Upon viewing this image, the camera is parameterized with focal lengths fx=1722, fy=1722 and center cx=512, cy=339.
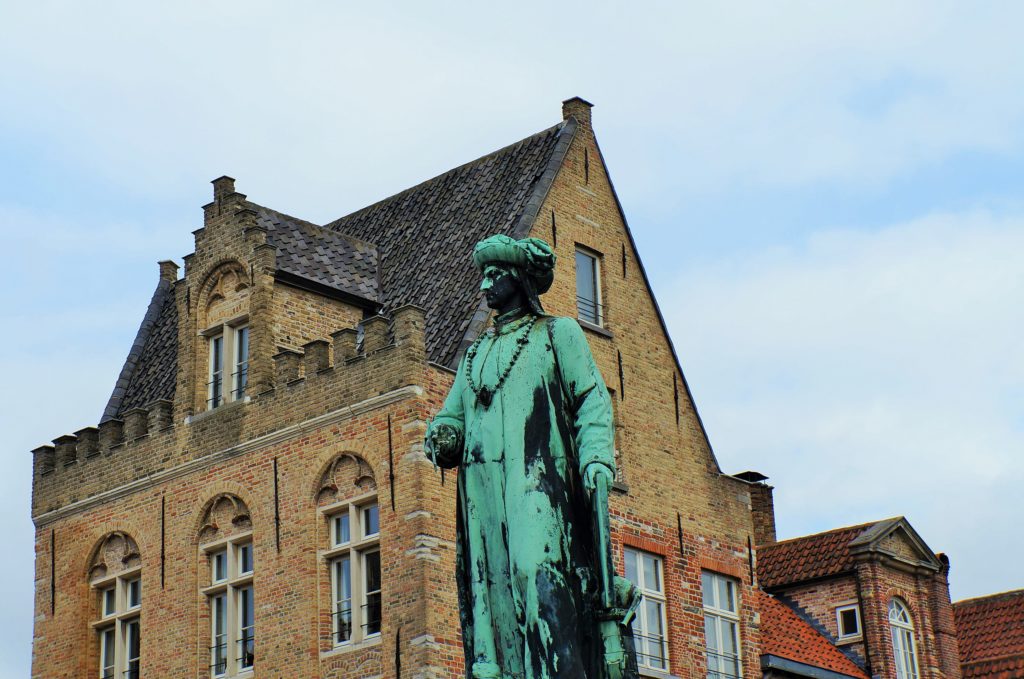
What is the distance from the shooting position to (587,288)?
2603 cm

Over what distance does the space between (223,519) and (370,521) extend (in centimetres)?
278

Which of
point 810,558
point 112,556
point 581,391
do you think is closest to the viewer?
point 581,391

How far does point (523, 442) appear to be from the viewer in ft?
25.4

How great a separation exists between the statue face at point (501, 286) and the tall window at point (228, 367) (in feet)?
57.5

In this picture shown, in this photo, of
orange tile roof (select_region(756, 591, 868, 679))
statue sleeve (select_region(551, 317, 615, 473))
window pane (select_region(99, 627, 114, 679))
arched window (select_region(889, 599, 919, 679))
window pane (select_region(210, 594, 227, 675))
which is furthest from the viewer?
arched window (select_region(889, 599, 919, 679))

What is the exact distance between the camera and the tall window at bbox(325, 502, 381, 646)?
22.7 meters

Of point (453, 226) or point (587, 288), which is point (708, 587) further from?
point (453, 226)

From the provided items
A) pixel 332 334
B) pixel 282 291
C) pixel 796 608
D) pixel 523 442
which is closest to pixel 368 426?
pixel 332 334

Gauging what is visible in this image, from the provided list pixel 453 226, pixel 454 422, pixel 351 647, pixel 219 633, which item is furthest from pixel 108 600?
pixel 454 422

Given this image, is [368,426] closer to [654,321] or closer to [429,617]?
[429,617]

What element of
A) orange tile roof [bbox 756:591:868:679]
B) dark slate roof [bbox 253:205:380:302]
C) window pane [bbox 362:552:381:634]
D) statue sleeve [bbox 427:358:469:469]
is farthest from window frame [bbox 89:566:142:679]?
statue sleeve [bbox 427:358:469:469]

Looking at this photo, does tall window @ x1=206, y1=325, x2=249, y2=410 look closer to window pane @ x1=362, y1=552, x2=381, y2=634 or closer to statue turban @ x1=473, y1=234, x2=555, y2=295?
window pane @ x1=362, y1=552, x2=381, y2=634

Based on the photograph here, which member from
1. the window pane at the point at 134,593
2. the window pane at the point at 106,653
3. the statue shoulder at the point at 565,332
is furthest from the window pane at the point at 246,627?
the statue shoulder at the point at 565,332

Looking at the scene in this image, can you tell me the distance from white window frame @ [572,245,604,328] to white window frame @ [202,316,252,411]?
16.2 ft
